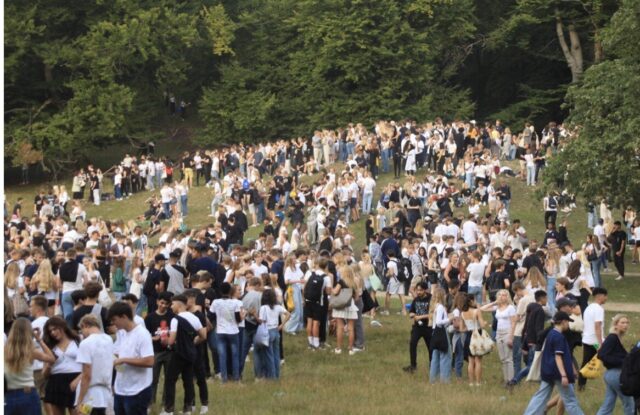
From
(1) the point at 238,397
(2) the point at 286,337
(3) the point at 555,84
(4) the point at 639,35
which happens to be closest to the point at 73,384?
(1) the point at 238,397

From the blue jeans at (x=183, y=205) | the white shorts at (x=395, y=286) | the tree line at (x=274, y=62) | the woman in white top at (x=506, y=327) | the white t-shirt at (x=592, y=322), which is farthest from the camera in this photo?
the tree line at (x=274, y=62)

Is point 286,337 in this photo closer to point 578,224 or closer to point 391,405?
point 391,405

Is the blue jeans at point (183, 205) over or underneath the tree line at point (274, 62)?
underneath

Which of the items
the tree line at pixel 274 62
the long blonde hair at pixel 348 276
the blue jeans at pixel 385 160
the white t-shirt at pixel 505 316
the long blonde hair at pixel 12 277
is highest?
the tree line at pixel 274 62

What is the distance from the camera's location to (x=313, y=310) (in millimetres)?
20766

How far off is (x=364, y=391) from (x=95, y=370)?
5.92 m

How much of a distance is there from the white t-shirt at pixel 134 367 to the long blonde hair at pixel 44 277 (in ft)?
24.4

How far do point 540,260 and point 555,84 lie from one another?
4027 centimetres

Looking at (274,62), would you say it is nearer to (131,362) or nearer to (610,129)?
(610,129)

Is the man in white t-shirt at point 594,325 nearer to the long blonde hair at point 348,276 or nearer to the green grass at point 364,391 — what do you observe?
the green grass at point 364,391

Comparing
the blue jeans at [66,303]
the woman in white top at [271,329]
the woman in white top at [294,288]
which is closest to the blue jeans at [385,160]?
the woman in white top at [294,288]

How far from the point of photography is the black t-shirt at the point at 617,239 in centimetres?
2994

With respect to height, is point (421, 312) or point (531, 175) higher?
Result: point (531, 175)

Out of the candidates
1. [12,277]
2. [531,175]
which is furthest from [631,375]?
[531,175]
